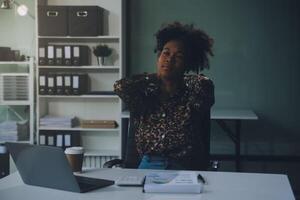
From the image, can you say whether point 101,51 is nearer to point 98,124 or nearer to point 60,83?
point 60,83

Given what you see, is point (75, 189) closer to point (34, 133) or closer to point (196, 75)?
point (196, 75)

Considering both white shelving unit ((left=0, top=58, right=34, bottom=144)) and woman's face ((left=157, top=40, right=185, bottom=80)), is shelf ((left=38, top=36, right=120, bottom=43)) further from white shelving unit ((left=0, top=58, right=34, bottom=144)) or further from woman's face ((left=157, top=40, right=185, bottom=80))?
woman's face ((left=157, top=40, right=185, bottom=80))

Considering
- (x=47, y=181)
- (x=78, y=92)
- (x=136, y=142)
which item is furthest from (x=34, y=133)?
(x=47, y=181)

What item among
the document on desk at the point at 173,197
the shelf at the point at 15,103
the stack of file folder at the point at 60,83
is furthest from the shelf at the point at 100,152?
the document on desk at the point at 173,197

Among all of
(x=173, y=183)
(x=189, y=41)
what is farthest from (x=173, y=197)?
(x=189, y=41)

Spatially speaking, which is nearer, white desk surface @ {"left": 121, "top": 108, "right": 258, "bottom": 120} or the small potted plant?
white desk surface @ {"left": 121, "top": 108, "right": 258, "bottom": 120}

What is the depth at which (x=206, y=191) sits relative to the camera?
1.82m

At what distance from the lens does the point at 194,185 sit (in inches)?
70.5

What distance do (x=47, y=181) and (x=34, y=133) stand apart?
9.51 feet

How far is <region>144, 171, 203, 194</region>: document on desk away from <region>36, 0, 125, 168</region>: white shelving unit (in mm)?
2656

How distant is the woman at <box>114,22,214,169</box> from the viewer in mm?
2473

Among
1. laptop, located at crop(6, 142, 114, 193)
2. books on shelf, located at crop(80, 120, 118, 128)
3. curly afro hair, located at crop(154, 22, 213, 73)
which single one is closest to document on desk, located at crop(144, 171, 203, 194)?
laptop, located at crop(6, 142, 114, 193)

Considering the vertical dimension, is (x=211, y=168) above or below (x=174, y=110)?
below

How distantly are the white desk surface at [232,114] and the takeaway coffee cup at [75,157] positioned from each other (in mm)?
2134
